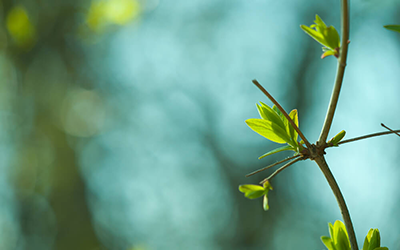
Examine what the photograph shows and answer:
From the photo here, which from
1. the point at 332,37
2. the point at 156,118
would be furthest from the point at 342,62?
the point at 156,118

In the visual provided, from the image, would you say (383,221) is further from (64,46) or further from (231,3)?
(64,46)

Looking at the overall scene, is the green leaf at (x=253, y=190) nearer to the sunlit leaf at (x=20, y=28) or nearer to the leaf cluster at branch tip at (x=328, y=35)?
the leaf cluster at branch tip at (x=328, y=35)

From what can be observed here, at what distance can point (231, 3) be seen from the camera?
3.20 feet

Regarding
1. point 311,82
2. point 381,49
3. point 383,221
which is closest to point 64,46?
point 311,82

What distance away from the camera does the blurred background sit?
0.89 metres

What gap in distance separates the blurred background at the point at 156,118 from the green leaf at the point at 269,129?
2.44 ft

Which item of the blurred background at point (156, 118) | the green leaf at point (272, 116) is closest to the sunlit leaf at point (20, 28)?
the blurred background at point (156, 118)

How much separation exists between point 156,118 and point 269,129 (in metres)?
0.90

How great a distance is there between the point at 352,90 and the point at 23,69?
100 centimetres

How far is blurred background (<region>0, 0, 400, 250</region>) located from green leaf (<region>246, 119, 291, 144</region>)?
2.44ft

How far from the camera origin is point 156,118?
1004 millimetres

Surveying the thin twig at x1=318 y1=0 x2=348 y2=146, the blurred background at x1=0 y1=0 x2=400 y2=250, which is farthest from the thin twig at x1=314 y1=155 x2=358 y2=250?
the blurred background at x1=0 y1=0 x2=400 y2=250

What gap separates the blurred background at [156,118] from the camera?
89 cm

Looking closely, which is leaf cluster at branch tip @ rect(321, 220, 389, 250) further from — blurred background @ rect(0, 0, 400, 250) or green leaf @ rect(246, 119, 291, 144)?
blurred background @ rect(0, 0, 400, 250)
